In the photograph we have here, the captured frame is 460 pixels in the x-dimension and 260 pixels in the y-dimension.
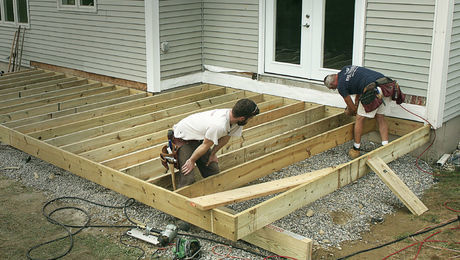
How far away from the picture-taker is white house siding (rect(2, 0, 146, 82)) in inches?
397

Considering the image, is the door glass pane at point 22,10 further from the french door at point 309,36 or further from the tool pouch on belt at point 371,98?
the tool pouch on belt at point 371,98

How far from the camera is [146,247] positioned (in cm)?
546

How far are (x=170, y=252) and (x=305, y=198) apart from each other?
1.48 metres

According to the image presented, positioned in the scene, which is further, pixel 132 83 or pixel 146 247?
pixel 132 83

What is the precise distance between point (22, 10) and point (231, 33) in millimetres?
5622

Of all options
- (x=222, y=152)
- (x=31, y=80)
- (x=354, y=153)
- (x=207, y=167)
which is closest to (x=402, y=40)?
(x=354, y=153)

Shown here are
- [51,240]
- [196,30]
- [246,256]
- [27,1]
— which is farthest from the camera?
[27,1]

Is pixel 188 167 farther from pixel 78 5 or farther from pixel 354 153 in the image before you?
pixel 78 5

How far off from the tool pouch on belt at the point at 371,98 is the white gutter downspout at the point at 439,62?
798mm

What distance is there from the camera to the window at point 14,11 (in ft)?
41.3

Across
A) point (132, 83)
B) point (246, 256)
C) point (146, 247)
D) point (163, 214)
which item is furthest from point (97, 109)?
point (246, 256)

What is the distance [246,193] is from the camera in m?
5.61

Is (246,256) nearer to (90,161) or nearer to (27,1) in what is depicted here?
(90,161)

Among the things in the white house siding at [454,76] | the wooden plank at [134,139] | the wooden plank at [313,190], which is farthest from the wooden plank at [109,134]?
the white house siding at [454,76]
